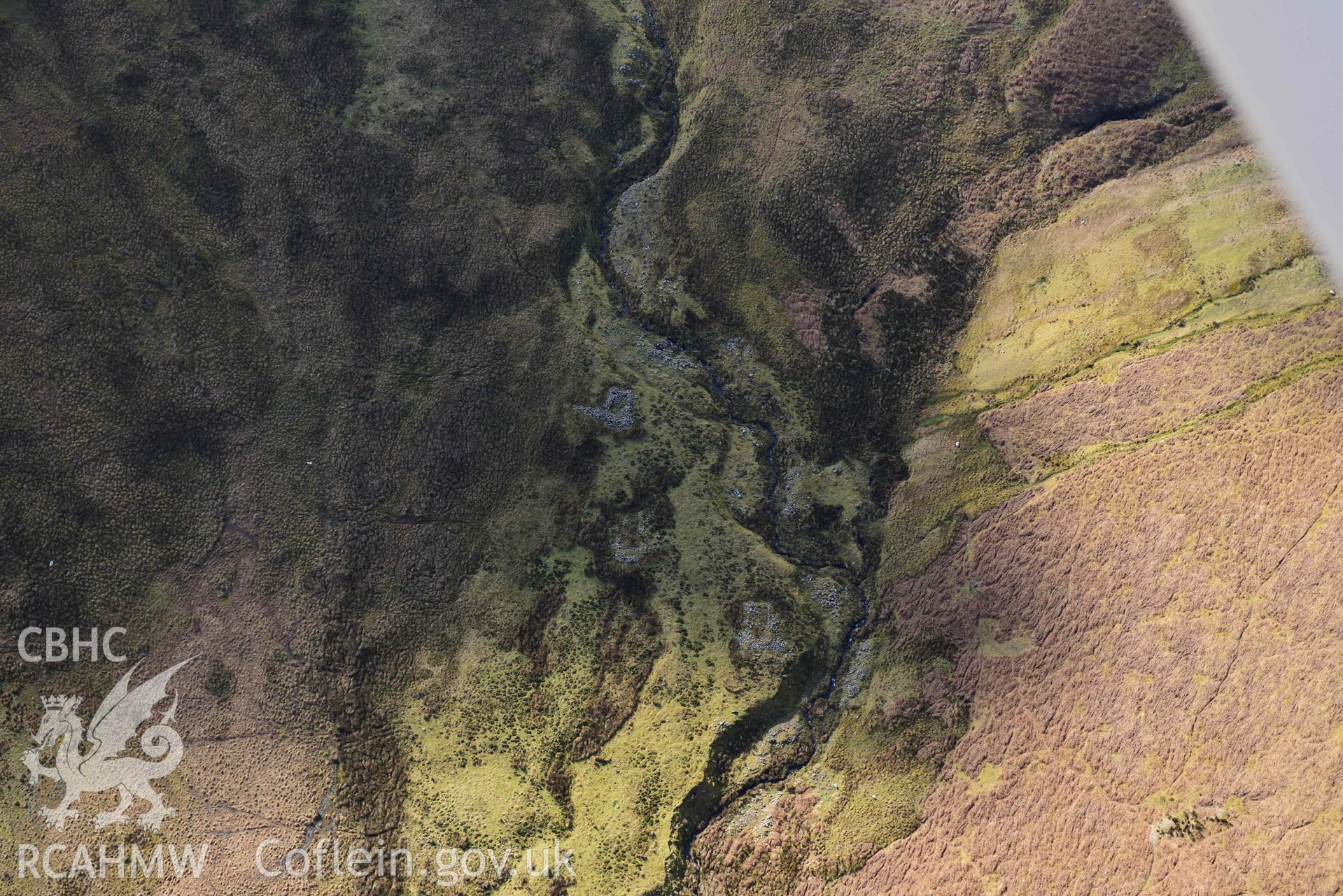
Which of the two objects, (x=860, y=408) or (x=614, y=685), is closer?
(x=614, y=685)

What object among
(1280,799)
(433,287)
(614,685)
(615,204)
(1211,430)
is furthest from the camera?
A: (615,204)

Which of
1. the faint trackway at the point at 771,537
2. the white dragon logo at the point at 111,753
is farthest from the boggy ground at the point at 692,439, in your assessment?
the white dragon logo at the point at 111,753

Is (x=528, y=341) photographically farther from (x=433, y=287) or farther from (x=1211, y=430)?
(x=1211, y=430)

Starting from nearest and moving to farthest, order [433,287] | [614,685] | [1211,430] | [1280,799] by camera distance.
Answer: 1. [1280,799]
2. [1211,430]
3. [614,685]
4. [433,287]

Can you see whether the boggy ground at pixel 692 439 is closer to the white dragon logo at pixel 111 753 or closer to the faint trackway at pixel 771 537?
the faint trackway at pixel 771 537

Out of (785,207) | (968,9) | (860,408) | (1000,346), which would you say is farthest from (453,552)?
(968,9)

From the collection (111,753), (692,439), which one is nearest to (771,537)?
(692,439)

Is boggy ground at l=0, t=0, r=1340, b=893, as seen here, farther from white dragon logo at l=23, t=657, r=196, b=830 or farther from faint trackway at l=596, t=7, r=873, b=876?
white dragon logo at l=23, t=657, r=196, b=830

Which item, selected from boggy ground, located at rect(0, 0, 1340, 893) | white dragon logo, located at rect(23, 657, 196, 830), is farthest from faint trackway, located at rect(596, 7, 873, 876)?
white dragon logo, located at rect(23, 657, 196, 830)
